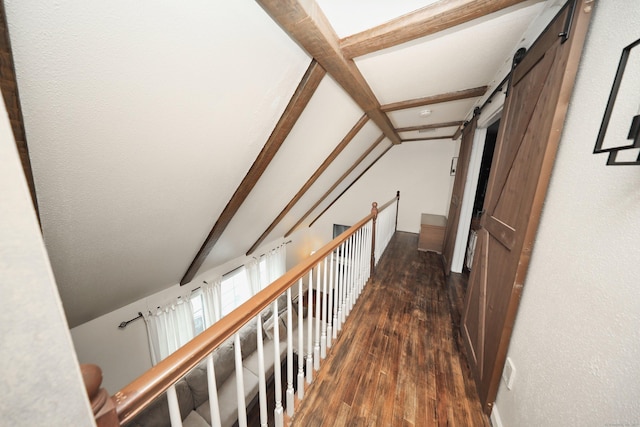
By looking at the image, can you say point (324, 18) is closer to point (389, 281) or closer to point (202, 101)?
point (202, 101)

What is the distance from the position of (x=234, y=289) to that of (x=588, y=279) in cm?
495

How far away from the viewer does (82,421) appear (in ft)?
1.29

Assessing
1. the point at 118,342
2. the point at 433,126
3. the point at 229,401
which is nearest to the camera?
the point at 229,401

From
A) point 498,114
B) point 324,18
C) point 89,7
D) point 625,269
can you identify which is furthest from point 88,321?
point 498,114

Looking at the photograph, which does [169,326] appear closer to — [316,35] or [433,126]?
[316,35]

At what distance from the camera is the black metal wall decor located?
0.61 meters

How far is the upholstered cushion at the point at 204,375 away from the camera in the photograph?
88.0 inches

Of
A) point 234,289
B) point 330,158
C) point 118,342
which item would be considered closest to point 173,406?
point 330,158

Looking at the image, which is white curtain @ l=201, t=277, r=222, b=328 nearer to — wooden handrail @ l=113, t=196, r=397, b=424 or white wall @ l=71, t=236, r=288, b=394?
white wall @ l=71, t=236, r=288, b=394

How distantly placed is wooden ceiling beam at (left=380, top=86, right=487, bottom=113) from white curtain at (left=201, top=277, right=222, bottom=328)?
12.8 ft

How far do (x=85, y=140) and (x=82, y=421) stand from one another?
1.34 metres

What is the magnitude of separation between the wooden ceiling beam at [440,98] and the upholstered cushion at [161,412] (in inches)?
146

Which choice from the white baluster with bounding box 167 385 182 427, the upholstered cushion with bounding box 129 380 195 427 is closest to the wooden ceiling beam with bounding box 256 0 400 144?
the white baluster with bounding box 167 385 182 427

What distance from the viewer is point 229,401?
2193 millimetres
